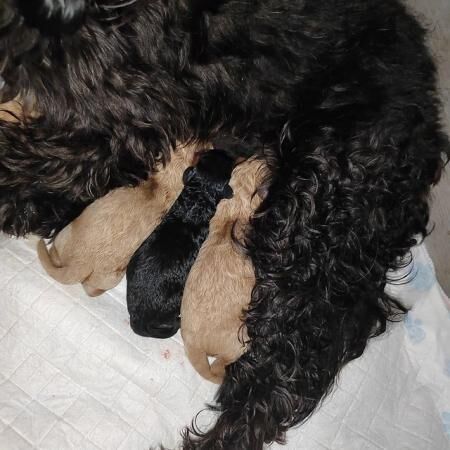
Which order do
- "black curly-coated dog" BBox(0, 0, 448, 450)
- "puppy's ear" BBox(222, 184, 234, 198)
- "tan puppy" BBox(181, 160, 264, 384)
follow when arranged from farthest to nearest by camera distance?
"puppy's ear" BBox(222, 184, 234, 198), "tan puppy" BBox(181, 160, 264, 384), "black curly-coated dog" BBox(0, 0, 448, 450)

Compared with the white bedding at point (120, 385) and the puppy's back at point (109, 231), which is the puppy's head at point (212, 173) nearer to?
the puppy's back at point (109, 231)

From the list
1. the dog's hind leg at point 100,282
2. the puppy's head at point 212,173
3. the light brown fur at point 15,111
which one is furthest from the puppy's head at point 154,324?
the light brown fur at point 15,111

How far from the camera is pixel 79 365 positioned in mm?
1591

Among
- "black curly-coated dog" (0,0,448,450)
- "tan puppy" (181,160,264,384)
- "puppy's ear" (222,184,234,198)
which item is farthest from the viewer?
"puppy's ear" (222,184,234,198)

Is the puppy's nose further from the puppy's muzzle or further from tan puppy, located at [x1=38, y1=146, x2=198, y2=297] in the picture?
tan puppy, located at [x1=38, y1=146, x2=198, y2=297]

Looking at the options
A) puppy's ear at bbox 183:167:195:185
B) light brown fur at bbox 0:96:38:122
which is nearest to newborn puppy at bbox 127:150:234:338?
puppy's ear at bbox 183:167:195:185

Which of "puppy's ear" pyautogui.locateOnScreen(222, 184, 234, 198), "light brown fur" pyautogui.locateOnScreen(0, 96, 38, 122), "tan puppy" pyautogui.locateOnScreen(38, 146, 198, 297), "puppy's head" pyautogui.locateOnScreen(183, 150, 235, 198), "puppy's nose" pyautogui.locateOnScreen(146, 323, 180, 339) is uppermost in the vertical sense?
"light brown fur" pyautogui.locateOnScreen(0, 96, 38, 122)

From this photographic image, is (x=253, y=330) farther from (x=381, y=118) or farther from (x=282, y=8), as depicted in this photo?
(x=282, y=8)

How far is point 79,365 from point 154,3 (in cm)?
87

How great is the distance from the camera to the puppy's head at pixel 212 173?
5.23ft

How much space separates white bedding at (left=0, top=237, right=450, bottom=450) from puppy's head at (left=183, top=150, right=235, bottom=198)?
362mm

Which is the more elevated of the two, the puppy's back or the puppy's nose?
the puppy's back

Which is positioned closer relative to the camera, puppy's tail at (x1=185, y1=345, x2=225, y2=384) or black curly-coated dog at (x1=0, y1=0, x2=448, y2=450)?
black curly-coated dog at (x1=0, y1=0, x2=448, y2=450)

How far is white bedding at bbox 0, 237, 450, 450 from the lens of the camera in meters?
1.54
